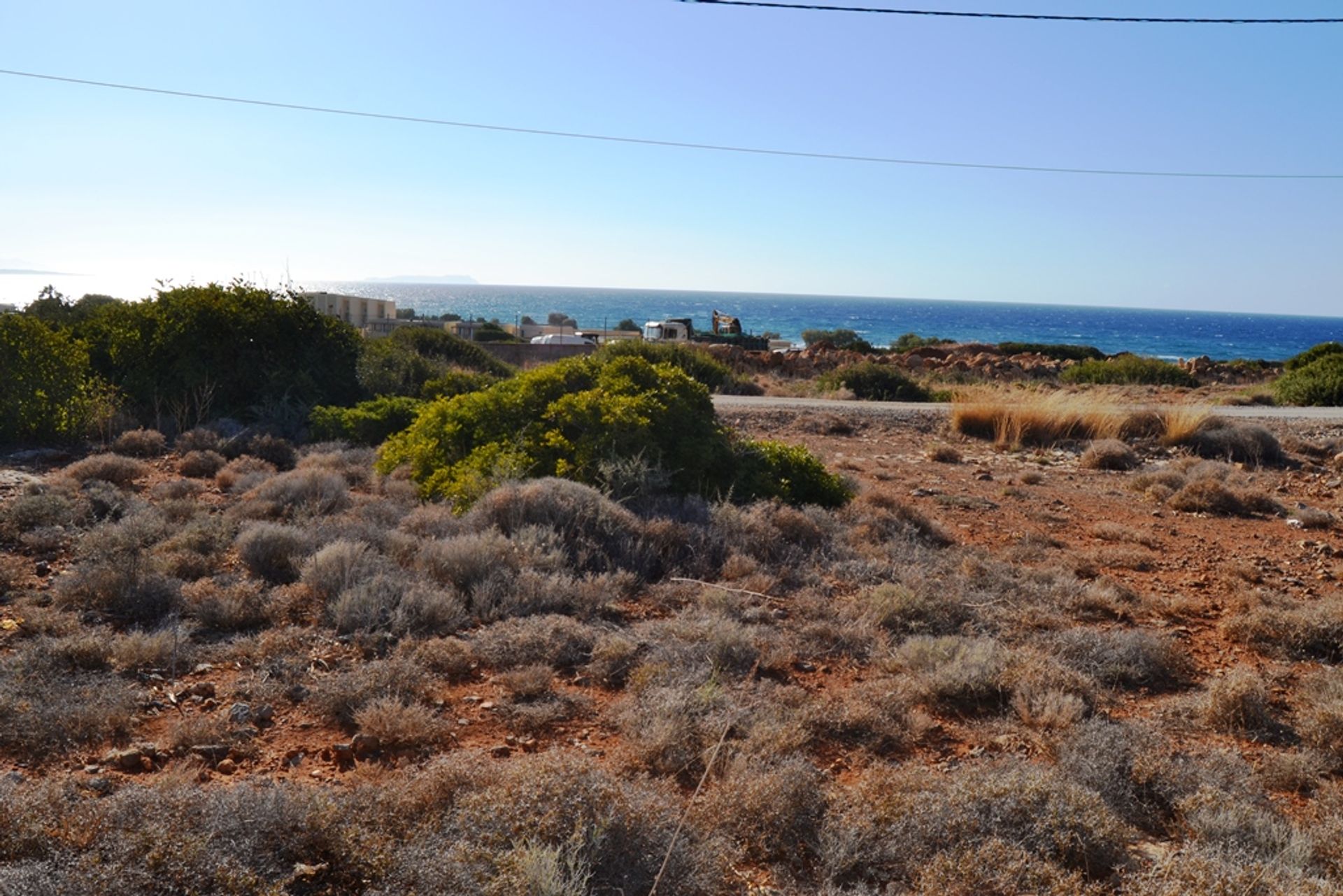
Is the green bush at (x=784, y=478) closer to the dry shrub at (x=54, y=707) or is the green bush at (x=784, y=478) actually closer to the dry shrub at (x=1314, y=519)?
the dry shrub at (x=1314, y=519)

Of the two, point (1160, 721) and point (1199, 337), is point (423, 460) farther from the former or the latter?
point (1199, 337)

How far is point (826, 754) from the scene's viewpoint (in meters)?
4.52

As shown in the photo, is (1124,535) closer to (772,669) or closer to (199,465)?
(772,669)

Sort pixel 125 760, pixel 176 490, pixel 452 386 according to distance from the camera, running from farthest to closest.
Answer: pixel 452 386 → pixel 176 490 → pixel 125 760

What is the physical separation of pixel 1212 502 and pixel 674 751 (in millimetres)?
9318

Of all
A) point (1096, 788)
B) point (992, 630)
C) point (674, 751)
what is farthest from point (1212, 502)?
point (674, 751)

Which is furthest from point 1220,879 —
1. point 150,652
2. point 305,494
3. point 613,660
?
point 305,494

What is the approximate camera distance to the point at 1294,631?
630cm

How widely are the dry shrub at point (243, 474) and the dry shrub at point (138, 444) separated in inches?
49.4

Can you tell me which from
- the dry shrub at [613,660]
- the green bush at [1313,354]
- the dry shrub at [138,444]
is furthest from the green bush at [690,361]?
the green bush at [1313,354]

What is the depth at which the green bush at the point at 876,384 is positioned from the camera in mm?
24156

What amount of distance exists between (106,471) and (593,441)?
16.2 ft

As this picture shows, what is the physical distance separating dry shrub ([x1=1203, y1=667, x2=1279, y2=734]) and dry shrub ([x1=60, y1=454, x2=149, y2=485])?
935cm

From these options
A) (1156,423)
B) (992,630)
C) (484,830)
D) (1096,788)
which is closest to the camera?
(484,830)
